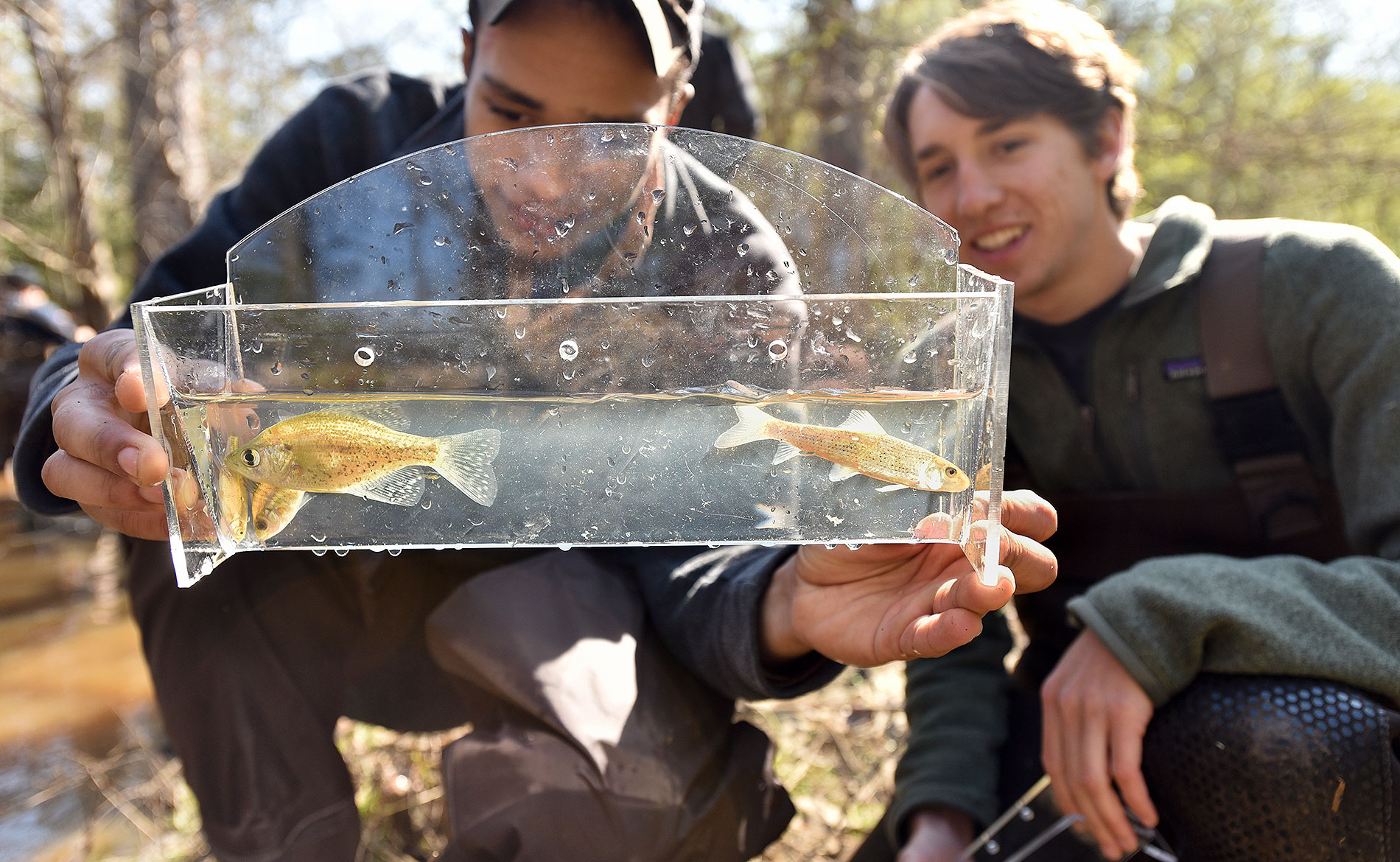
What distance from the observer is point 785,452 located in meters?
1.20

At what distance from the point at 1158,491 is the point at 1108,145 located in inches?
39.0

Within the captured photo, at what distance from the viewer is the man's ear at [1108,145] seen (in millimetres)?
2232

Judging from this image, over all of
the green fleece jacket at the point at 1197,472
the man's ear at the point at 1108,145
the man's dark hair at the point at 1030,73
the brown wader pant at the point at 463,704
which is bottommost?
the brown wader pant at the point at 463,704

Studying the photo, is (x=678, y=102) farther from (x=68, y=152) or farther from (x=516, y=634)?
(x=68, y=152)

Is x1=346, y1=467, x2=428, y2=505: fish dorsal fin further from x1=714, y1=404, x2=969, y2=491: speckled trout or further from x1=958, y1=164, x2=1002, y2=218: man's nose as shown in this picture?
x1=958, y1=164, x2=1002, y2=218: man's nose

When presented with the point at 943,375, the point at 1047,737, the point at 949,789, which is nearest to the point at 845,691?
the point at 949,789

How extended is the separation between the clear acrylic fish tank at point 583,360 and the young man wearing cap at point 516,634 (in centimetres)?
7

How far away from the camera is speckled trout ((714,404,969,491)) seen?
1.16m

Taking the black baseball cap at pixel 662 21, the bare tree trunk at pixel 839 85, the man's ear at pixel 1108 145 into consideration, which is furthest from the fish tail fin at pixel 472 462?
the bare tree trunk at pixel 839 85

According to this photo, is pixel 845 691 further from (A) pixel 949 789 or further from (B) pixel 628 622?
(B) pixel 628 622

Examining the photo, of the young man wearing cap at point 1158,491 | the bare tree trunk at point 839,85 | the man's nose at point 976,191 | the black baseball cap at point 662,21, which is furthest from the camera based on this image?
the bare tree trunk at point 839,85

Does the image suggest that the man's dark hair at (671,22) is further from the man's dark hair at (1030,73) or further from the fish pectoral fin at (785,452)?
the fish pectoral fin at (785,452)

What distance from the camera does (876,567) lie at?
50.9 inches

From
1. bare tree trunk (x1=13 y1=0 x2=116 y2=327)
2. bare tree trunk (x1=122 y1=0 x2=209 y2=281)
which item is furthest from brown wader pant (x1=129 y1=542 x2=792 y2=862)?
bare tree trunk (x1=122 y1=0 x2=209 y2=281)
